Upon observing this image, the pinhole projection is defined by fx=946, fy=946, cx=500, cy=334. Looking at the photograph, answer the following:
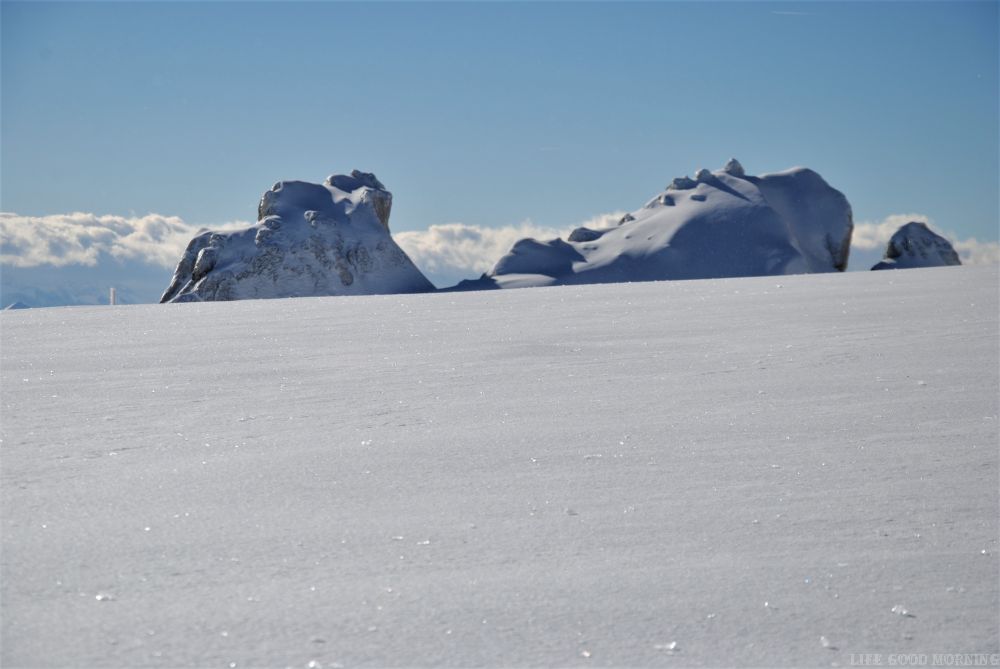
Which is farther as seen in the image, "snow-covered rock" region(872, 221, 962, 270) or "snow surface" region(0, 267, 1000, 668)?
"snow-covered rock" region(872, 221, 962, 270)

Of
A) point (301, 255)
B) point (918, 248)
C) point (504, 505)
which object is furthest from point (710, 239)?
point (504, 505)

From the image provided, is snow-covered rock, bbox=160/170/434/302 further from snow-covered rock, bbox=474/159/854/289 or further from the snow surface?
the snow surface

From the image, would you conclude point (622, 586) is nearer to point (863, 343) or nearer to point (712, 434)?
point (712, 434)

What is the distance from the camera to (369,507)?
2742 millimetres

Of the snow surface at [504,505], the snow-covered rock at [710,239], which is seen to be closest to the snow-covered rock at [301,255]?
the snow-covered rock at [710,239]

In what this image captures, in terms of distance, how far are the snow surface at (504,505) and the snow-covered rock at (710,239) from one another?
45.6 meters

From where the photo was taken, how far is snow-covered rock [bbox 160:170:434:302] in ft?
125

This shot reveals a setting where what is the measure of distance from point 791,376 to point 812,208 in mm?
57704

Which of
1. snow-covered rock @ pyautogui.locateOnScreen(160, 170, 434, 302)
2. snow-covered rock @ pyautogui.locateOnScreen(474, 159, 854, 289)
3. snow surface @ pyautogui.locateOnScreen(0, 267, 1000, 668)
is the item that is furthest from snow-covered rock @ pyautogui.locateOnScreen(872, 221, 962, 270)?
snow surface @ pyautogui.locateOnScreen(0, 267, 1000, 668)

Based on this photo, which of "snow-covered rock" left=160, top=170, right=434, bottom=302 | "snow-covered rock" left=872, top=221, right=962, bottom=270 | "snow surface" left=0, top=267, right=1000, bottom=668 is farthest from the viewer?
"snow-covered rock" left=872, top=221, right=962, bottom=270

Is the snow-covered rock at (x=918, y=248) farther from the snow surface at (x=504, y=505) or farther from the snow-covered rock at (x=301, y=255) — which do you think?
the snow surface at (x=504, y=505)

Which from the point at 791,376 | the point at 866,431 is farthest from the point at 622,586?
the point at 791,376

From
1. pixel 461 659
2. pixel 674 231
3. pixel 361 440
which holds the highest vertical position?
pixel 674 231

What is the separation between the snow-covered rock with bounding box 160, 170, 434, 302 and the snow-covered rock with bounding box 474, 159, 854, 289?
1005cm
